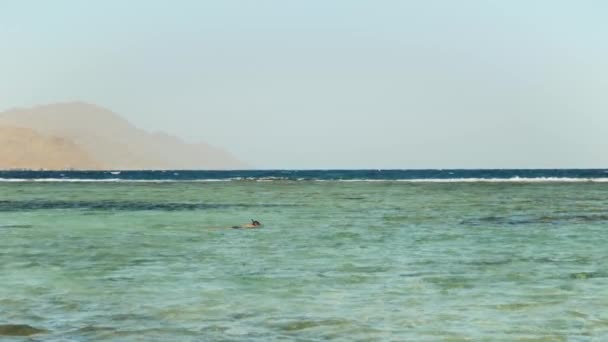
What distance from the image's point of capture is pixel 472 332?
14680 millimetres

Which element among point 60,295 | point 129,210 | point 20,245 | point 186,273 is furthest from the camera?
point 129,210

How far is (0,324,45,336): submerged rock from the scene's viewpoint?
47.6 feet

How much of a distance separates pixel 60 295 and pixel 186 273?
4.00 meters

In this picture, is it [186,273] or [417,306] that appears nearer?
[417,306]

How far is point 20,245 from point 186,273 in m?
9.57

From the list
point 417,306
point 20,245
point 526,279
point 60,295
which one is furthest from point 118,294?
point 20,245

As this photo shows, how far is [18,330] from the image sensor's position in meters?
14.8

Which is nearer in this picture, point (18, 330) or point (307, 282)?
point (18, 330)

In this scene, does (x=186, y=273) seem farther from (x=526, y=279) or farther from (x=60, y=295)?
(x=526, y=279)

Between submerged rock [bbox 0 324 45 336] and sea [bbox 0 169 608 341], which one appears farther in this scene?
sea [bbox 0 169 608 341]

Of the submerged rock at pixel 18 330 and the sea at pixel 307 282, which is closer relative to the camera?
the submerged rock at pixel 18 330

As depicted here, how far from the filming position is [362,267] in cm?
2284

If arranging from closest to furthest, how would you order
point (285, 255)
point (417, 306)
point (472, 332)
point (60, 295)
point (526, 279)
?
1. point (472, 332)
2. point (417, 306)
3. point (60, 295)
4. point (526, 279)
5. point (285, 255)

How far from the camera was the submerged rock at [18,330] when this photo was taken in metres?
14.5
